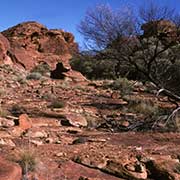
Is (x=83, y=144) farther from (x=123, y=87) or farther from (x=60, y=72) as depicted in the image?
(x=60, y=72)

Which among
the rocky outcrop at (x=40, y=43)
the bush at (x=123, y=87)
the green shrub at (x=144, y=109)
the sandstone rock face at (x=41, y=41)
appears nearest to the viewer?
the green shrub at (x=144, y=109)

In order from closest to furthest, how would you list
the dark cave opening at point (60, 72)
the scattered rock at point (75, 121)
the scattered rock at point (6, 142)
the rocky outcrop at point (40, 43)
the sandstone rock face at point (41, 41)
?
A: the scattered rock at point (6, 142)
the scattered rock at point (75, 121)
the dark cave opening at point (60, 72)
the rocky outcrop at point (40, 43)
the sandstone rock face at point (41, 41)

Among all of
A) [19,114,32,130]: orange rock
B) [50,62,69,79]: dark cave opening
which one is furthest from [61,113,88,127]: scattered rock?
[50,62,69,79]: dark cave opening

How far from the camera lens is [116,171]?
777 cm

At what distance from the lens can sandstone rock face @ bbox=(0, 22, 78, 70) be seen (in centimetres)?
5028

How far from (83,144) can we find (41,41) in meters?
44.8

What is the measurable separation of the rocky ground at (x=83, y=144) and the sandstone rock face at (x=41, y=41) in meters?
31.9

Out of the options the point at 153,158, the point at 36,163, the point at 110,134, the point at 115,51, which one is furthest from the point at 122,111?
Result: the point at 36,163

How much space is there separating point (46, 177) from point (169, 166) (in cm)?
221

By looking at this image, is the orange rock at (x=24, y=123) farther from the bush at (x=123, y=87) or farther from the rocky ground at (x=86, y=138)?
the bush at (x=123, y=87)

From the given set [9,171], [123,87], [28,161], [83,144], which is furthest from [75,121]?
[123,87]

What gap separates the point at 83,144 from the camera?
9.90 meters

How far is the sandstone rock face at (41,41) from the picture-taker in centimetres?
5028

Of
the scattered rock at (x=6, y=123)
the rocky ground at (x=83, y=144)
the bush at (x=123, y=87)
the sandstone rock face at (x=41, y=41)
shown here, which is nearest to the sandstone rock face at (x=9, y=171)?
the rocky ground at (x=83, y=144)
